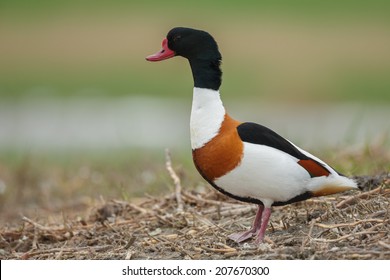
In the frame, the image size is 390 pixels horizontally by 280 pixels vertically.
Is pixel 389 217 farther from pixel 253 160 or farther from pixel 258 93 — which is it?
pixel 258 93

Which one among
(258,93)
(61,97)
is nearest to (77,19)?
(61,97)

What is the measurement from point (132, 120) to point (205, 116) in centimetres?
785

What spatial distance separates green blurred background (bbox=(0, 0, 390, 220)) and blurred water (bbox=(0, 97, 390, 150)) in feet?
0.08

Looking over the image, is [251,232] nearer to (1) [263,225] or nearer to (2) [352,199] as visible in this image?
(1) [263,225]

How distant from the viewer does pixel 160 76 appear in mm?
15984

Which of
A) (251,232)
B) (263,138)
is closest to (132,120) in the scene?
(251,232)

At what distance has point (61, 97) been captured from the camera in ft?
48.3

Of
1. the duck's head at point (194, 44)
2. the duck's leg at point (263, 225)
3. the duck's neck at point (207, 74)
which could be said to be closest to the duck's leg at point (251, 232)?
the duck's leg at point (263, 225)

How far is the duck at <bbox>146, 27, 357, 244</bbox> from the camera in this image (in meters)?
4.57

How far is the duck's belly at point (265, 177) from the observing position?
4.56m

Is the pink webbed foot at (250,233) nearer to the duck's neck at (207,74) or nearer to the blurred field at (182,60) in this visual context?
the duck's neck at (207,74)

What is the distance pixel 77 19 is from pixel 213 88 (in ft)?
41.0

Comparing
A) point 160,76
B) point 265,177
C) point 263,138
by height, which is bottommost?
point 160,76

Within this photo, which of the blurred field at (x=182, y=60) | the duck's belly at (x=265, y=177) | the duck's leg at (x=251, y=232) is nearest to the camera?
the duck's belly at (x=265, y=177)
